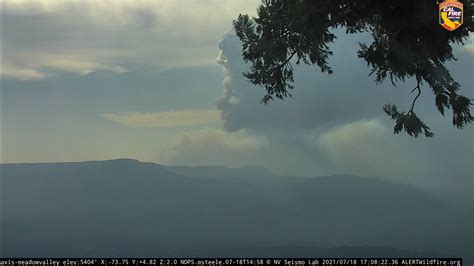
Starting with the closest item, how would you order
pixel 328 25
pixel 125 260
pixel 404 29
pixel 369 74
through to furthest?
pixel 125 260 → pixel 404 29 → pixel 328 25 → pixel 369 74

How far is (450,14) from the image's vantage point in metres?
Result: 18.5

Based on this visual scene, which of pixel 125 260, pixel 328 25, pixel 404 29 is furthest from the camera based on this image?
pixel 328 25

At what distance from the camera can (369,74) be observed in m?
22.3

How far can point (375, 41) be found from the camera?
72.0ft

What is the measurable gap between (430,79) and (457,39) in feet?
8.73

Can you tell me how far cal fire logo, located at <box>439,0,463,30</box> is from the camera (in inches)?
721

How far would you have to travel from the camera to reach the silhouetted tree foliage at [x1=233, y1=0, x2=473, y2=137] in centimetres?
1903

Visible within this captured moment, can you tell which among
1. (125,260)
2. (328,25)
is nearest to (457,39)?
(328,25)

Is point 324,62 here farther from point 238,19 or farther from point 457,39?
point 457,39

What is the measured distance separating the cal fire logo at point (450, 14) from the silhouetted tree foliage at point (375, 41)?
0.76 ft

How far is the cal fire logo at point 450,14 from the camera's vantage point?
1831 centimetres

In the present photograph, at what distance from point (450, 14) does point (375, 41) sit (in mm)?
3864

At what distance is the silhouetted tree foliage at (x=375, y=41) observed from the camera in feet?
62.4

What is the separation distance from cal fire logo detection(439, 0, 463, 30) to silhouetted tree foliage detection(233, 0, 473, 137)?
0.23m
